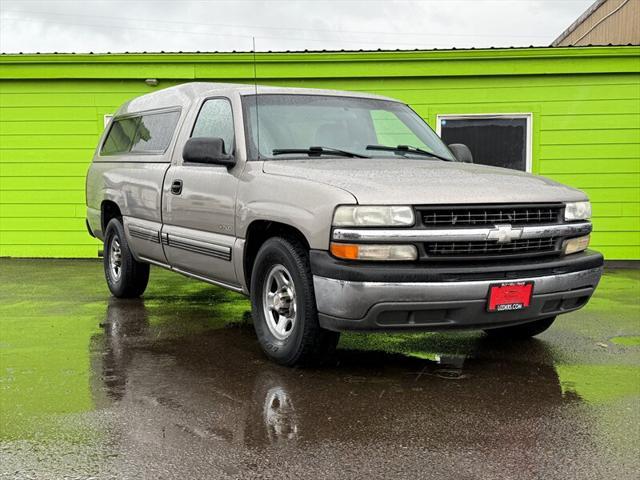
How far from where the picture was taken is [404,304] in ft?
13.5

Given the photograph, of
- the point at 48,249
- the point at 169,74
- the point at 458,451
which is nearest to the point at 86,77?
the point at 169,74

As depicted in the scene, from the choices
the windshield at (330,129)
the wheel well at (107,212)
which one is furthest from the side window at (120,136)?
the windshield at (330,129)

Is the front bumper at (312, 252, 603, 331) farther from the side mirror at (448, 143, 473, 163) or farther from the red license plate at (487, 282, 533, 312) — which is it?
the side mirror at (448, 143, 473, 163)

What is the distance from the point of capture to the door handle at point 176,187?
19.2 ft

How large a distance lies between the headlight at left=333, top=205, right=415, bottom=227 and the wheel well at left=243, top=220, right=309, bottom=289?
25.1 inches

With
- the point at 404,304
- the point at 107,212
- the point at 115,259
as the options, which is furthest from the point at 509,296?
the point at 107,212

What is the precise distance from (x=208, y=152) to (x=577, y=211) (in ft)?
8.37

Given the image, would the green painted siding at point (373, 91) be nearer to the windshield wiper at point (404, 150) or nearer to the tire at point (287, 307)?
the windshield wiper at point (404, 150)

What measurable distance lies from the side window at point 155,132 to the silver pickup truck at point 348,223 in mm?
68

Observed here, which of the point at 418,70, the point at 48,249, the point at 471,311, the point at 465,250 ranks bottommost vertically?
the point at 48,249

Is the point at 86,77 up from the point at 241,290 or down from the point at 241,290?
up

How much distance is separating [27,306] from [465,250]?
A: 474 centimetres

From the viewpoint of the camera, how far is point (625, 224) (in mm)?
10531

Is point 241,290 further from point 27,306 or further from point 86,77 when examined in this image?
point 86,77
